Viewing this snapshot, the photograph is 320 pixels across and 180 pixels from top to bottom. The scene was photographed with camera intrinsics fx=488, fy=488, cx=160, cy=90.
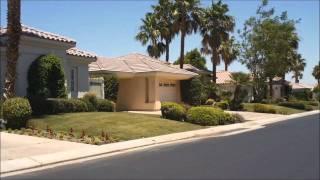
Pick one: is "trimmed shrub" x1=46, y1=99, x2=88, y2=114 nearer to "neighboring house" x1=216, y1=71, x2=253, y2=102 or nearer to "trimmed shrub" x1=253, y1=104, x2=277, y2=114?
"trimmed shrub" x1=253, y1=104, x2=277, y2=114

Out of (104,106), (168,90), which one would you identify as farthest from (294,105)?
(104,106)

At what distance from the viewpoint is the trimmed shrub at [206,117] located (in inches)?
1048

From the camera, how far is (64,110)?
24.1m

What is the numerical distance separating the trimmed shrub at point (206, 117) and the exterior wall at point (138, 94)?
31.0ft

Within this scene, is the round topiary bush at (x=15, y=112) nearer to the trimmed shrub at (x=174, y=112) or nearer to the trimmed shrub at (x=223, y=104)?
the trimmed shrub at (x=174, y=112)

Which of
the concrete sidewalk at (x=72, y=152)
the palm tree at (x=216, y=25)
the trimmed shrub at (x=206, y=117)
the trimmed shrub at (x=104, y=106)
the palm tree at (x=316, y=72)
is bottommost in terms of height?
the concrete sidewalk at (x=72, y=152)

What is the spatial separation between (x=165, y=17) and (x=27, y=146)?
122 ft

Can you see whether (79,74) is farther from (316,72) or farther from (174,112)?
(316,72)

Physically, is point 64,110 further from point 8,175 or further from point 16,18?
point 8,175

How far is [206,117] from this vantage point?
26750mm

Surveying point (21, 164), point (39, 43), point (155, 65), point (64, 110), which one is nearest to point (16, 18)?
point (39, 43)

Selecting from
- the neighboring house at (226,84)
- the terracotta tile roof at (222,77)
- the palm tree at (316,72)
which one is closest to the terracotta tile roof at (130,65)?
the neighboring house at (226,84)

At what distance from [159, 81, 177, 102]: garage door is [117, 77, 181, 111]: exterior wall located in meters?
1.02

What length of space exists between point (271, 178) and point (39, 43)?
17021mm
